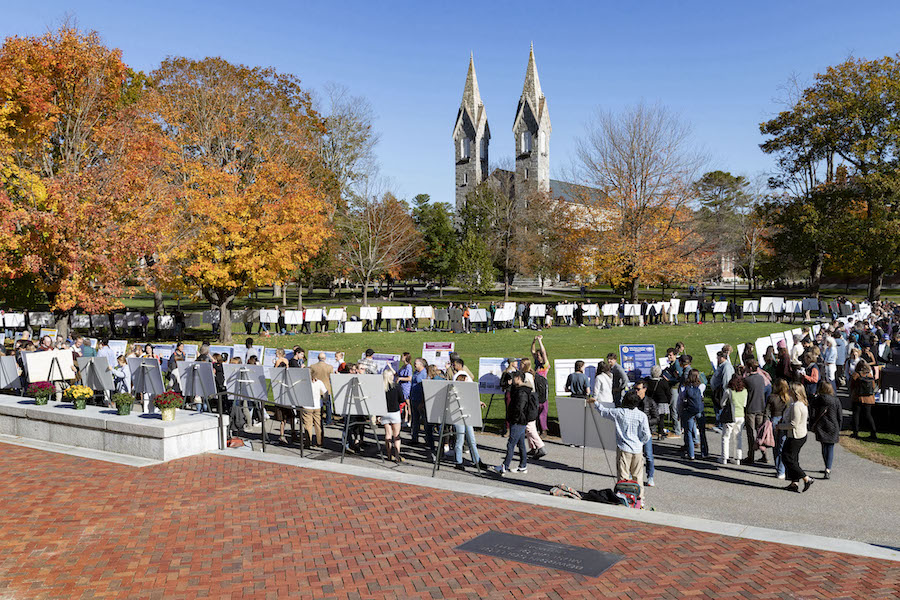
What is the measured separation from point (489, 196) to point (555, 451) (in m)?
65.4

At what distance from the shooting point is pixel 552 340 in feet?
107

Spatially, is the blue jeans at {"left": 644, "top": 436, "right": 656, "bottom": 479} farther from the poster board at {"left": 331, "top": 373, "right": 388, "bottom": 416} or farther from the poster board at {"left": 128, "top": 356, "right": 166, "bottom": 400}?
the poster board at {"left": 128, "top": 356, "right": 166, "bottom": 400}

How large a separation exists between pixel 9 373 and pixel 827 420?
18.0m

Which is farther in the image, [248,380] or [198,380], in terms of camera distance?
[198,380]

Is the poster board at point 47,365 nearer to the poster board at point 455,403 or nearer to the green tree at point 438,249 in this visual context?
the poster board at point 455,403

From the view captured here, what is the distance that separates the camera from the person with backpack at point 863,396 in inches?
576

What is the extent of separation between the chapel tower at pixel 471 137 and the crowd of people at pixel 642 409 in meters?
111

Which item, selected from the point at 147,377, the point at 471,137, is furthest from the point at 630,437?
the point at 471,137

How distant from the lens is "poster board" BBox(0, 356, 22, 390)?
17078 millimetres

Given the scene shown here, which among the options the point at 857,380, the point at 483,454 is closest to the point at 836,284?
the point at 857,380

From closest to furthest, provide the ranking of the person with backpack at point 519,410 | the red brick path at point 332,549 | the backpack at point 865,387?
the red brick path at point 332,549 < the person with backpack at point 519,410 < the backpack at point 865,387

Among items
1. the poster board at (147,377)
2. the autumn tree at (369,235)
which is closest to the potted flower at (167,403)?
the poster board at (147,377)

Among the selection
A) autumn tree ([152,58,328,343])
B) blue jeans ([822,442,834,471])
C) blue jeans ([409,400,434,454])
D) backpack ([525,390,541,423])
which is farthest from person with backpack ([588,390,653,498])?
autumn tree ([152,58,328,343])

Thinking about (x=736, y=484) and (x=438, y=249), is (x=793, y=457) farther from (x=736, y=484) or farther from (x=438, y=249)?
(x=438, y=249)
